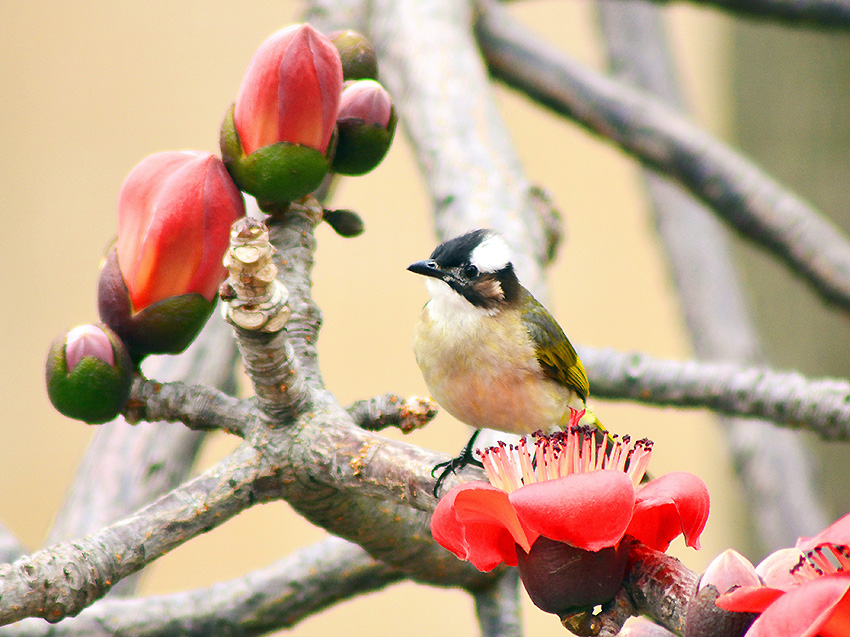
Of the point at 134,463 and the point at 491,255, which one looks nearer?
the point at 491,255

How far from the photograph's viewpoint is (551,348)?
0.80 metres

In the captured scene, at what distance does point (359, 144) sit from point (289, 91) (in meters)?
0.09

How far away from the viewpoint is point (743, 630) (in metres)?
0.27

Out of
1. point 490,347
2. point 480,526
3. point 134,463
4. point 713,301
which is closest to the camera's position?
point 480,526

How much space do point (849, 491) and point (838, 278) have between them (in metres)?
1.48

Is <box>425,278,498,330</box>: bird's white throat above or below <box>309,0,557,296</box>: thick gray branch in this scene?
below

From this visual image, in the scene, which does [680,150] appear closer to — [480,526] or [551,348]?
[551,348]

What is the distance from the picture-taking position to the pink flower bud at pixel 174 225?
43cm

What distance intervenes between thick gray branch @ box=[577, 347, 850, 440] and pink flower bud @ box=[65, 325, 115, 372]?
1.99ft

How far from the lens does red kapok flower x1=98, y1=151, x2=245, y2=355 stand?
0.43 meters

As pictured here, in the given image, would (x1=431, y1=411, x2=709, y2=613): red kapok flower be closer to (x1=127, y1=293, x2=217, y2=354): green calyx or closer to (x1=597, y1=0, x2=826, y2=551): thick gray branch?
(x1=127, y1=293, x2=217, y2=354): green calyx

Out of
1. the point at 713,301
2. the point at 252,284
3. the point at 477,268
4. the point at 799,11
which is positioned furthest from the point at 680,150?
the point at 252,284

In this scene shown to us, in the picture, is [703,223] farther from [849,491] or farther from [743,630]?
[743,630]

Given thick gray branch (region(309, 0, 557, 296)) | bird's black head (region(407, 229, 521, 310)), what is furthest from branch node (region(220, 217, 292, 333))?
thick gray branch (region(309, 0, 557, 296))
